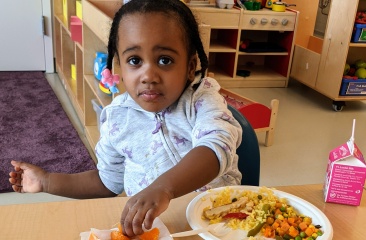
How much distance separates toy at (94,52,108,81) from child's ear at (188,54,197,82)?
4.22 ft

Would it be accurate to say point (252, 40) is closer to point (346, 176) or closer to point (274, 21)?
point (274, 21)

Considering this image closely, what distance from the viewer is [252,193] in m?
0.72

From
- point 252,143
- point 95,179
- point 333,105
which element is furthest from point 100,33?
point 333,105

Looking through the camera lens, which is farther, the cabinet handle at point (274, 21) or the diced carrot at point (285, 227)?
the cabinet handle at point (274, 21)

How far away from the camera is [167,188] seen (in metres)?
0.61

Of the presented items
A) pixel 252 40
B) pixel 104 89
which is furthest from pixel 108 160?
pixel 252 40

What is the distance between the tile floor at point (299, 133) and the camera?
6.75 feet

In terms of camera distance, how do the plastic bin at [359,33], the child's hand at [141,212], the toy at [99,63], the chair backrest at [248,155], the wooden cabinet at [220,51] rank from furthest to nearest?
1. the plastic bin at [359,33]
2. the wooden cabinet at [220,51]
3. the toy at [99,63]
4. the chair backrest at [248,155]
5. the child's hand at [141,212]

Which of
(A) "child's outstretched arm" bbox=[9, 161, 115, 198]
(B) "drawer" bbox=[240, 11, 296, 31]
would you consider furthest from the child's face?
(B) "drawer" bbox=[240, 11, 296, 31]

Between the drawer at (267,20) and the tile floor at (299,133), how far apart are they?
1.69ft

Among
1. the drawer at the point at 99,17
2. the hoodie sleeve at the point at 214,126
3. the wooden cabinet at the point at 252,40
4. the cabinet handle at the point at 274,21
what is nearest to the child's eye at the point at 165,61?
the hoodie sleeve at the point at 214,126

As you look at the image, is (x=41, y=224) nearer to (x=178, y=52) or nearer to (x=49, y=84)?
(x=178, y=52)

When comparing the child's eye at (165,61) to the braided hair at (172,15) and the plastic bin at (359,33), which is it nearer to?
the braided hair at (172,15)

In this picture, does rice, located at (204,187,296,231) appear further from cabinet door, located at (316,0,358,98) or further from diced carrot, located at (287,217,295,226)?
cabinet door, located at (316,0,358,98)
